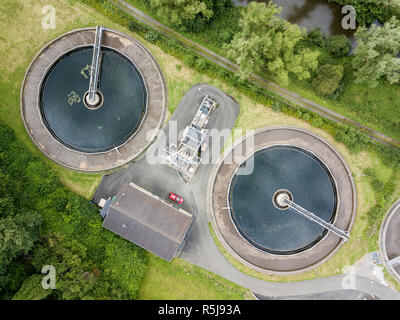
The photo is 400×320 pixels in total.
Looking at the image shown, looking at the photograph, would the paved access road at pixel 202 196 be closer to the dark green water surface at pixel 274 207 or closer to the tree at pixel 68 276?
the dark green water surface at pixel 274 207

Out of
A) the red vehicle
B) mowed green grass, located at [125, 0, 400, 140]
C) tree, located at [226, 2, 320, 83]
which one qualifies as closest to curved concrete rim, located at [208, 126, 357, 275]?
the red vehicle

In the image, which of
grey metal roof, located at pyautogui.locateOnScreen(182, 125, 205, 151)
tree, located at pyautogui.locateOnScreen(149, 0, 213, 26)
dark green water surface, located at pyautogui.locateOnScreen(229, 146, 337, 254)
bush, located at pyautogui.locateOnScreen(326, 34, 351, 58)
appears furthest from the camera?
Answer: dark green water surface, located at pyautogui.locateOnScreen(229, 146, 337, 254)

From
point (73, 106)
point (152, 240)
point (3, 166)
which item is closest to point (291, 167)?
point (152, 240)

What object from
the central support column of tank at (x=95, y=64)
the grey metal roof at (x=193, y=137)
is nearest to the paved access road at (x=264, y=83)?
the central support column of tank at (x=95, y=64)

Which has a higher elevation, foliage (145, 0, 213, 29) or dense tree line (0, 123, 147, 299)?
foliage (145, 0, 213, 29)

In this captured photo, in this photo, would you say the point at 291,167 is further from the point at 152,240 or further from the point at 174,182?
Result: the point at 152,240

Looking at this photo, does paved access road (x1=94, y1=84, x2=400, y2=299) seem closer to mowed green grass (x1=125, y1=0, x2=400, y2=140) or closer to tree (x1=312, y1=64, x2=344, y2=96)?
mowed green grass (x1=125, y1=0, x2=400, y2=140)
